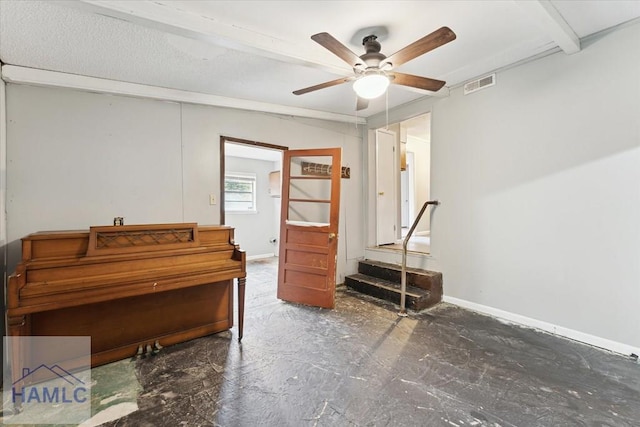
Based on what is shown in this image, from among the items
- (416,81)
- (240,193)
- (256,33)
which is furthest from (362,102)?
(240,193)

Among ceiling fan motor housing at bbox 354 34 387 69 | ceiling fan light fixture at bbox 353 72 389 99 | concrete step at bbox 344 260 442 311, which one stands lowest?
concrete step at bbox 344 260 442 311

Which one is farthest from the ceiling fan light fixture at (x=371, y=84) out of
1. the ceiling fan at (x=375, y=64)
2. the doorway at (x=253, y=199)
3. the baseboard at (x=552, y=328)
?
the doorway at (x=253, y=199)

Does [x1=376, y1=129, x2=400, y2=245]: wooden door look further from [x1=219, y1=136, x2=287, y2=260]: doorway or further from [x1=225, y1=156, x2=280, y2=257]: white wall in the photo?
[x1=225, y1=156, x2=280, y2=257]: white wall

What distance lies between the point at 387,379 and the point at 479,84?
3057 mm

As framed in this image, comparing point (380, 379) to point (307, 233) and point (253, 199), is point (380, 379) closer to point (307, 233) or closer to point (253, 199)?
point (307, 233)

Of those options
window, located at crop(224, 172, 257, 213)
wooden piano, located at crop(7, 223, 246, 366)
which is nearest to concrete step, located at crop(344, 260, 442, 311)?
wooden piano, located at crop(7, 223, 246, 366)

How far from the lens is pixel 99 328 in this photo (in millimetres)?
2133

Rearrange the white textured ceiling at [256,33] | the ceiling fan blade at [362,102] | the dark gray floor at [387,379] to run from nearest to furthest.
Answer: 1. the dark gray floor at [387,379]
2. the white textured ceiling at [256,33]
3. the ceiling fan blade at [362,102]

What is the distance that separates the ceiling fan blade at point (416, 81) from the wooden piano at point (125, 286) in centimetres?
194

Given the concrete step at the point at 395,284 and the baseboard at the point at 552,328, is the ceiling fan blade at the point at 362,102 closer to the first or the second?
the concrete step at the point at 395,284

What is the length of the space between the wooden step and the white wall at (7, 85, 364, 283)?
2.11 meters

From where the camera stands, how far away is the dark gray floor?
5.20 feet

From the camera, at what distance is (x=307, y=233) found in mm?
3461

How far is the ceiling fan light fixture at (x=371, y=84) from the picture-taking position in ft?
6.62
